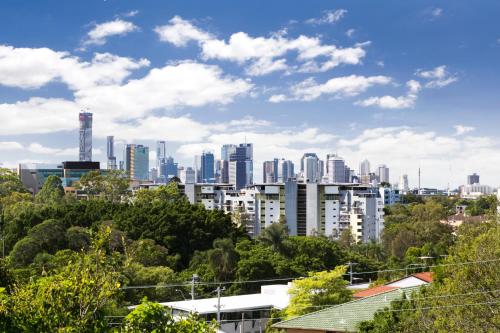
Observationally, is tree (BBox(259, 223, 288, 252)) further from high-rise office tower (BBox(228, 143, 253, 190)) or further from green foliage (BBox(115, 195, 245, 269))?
high-rise office tower (BBox(228, 143, 253, 190))

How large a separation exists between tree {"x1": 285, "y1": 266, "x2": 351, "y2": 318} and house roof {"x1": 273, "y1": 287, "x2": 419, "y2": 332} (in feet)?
18.4

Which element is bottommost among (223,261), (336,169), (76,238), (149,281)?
(149,281)

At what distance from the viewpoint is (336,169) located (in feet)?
534

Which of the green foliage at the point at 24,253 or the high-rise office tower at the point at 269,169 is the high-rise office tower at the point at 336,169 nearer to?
the high-rise office tower at the point at 269,169

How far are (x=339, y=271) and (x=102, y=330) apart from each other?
18.2 meters

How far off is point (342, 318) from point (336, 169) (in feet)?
485

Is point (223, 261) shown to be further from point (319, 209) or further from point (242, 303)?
point (319, 209)

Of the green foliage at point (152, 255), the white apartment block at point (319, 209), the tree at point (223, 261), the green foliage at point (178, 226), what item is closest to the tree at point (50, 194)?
the white apartment block at point (319, 209)

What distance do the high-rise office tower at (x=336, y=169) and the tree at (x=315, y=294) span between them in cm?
13873

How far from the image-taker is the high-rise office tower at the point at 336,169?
162250 mm

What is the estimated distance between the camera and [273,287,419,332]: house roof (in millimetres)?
15948

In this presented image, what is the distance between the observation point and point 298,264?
36.7 metres

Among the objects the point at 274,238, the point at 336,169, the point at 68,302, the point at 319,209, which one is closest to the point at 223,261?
the point at 274,238

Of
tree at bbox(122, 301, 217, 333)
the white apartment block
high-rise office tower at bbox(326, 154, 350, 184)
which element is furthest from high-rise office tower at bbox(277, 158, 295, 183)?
tree at bbox(122, 301, 217, 333)
